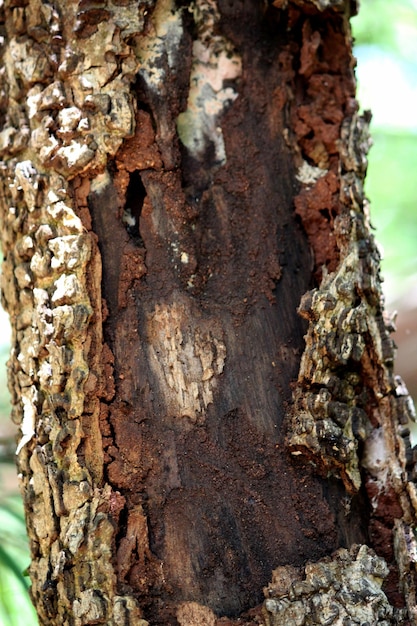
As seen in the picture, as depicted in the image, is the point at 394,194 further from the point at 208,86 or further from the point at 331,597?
the point at 331,597

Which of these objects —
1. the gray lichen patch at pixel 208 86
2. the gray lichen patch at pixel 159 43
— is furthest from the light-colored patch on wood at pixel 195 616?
the gray lichen patch at pixel 159 43

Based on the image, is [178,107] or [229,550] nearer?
[229,550]

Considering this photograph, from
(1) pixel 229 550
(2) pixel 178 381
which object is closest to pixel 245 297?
(2) pixel 178 381

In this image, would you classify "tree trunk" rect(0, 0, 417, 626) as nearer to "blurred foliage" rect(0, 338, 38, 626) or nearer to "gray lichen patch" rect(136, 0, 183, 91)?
"gray lichen patch" rect(136, 0, 183, 91)

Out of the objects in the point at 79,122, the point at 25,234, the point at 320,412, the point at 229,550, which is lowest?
the point at 229,550

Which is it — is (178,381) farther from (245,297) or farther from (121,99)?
(121,99)

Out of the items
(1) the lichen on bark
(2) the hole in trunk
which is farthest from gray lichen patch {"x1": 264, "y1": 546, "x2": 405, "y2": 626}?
(2) the hole in trunk

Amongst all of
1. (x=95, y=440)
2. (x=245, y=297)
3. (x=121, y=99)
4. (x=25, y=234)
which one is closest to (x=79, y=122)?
(x=121, y=99)

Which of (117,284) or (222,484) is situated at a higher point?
(117,284)
